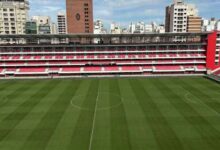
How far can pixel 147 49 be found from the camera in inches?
2574

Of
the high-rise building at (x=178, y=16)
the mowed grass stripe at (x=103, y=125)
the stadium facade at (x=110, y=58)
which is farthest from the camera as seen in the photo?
the high-rise building at (x=178, y=16)

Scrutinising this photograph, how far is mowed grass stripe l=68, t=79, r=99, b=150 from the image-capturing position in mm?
24359

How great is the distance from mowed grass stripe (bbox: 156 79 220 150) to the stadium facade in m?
20.1

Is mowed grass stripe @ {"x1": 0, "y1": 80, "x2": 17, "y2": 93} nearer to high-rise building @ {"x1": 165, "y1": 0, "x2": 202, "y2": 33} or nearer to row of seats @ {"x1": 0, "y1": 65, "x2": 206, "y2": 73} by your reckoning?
row of seats @ {"x1": 0, "y1": 65, "x2": 206, "y2": 73}

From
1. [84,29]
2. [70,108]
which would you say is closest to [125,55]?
[70,108]

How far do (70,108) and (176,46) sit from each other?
142 feet

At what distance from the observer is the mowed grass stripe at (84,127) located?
24359 millimetres

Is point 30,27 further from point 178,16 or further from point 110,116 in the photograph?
point 110,116

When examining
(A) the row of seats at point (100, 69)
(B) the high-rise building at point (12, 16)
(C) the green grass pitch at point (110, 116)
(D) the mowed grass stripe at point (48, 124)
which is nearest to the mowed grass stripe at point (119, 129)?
Result: (C) the green grass pitch at point (110, 116)

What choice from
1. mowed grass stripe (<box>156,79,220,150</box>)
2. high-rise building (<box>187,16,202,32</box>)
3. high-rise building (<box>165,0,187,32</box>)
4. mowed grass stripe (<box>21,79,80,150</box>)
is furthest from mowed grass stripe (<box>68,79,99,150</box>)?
high-rise building (<box>187,16,202,32</box>)

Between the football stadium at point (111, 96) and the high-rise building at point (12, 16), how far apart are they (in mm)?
63870

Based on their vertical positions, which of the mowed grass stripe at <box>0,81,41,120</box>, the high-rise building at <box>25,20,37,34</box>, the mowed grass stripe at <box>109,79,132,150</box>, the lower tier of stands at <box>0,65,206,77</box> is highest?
the high-rise building at <box>25,20,37,34</box>

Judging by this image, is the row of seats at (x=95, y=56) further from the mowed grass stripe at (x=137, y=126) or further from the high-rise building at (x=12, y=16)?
the high-rise building at (x=12, y=16)


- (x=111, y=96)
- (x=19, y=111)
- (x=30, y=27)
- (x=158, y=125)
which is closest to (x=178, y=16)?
(x=30, y=27)
